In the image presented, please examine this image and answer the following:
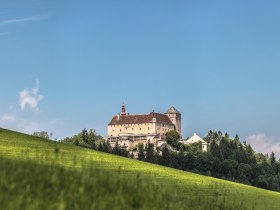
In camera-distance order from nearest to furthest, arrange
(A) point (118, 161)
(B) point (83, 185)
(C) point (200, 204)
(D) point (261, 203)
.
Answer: (B) point (83, 185) → (C) point (200, 204) → (D) point (261, 203) → (A) point (118, 161)

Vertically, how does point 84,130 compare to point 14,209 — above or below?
above

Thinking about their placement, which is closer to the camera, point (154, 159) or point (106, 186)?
point (106, 186)

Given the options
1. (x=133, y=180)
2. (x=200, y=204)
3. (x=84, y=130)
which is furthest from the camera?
(x=84, y=130)

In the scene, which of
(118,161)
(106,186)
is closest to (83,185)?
(106,186)

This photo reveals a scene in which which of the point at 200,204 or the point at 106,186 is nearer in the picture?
the point at 106,186

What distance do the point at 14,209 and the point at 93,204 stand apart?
58.6 inches

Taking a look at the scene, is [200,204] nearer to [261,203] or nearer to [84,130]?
[261,203]

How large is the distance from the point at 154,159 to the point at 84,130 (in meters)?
35.9

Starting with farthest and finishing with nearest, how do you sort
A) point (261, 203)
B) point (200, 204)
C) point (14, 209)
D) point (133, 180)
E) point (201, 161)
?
point (201, 161)
point (261, 203)
point (200, 204)
point (133, 180)
point (14, 209)

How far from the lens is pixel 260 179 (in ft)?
577

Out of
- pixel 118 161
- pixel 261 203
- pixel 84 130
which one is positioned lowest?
pixel 261 203

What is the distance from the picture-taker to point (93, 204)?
8.92 m

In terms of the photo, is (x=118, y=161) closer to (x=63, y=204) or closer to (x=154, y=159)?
(x=63, y=204)

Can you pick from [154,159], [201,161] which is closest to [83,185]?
[154,159]
